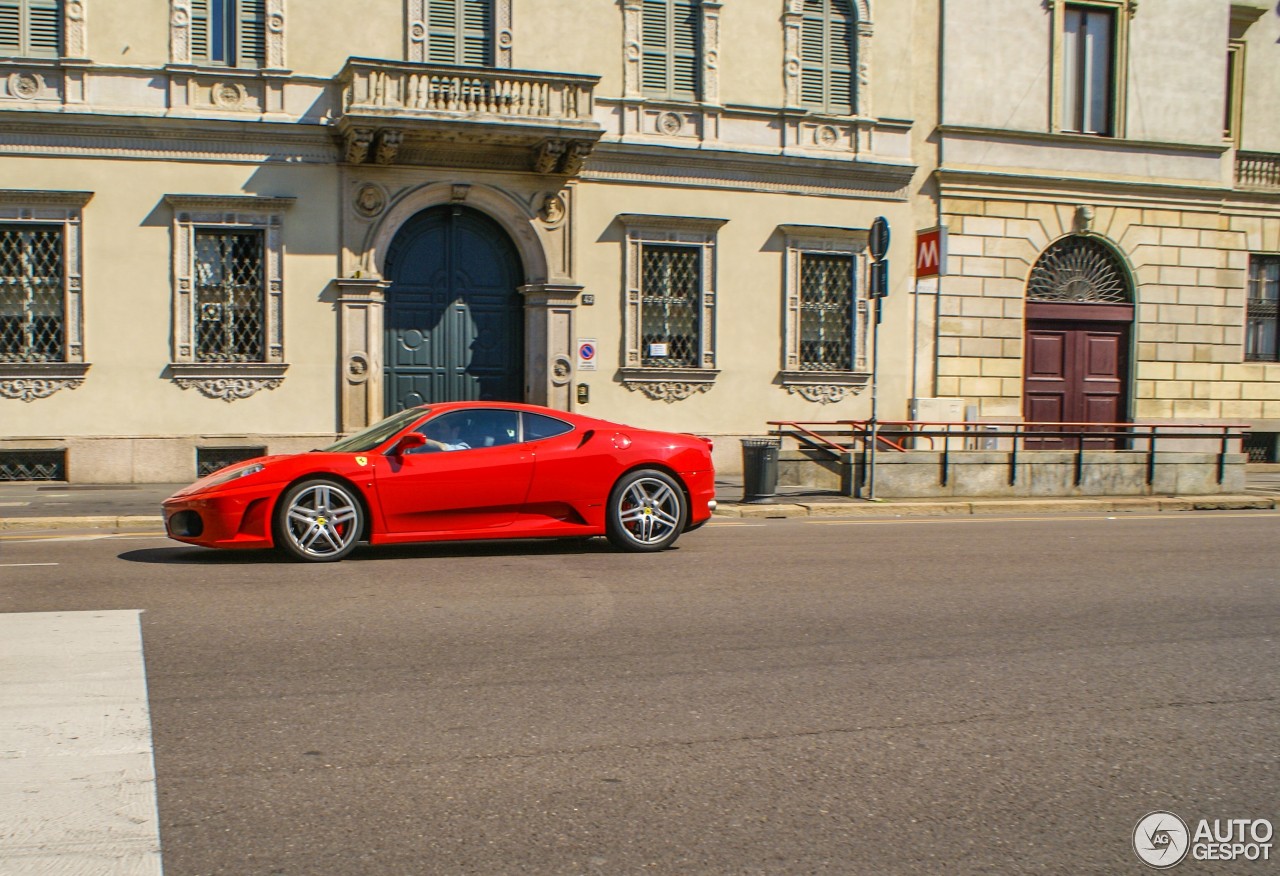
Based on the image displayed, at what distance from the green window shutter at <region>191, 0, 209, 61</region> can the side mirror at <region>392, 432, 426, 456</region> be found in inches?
452

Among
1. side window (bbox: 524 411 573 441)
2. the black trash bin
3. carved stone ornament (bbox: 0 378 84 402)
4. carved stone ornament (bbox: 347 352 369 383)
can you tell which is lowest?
the black trash bin

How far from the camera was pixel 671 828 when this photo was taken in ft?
13.3

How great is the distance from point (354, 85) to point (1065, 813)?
17.0 m

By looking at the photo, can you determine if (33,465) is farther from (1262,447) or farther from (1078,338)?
(1262,447)

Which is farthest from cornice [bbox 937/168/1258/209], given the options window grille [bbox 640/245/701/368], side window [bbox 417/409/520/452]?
side window [bbox 417/409/520/452]

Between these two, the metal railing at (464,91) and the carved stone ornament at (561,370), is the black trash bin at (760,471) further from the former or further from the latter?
the metal railing at (464,91)

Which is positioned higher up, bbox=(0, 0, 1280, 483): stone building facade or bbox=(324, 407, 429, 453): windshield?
bbox=(0, 0, 1280, 483): stone building facade

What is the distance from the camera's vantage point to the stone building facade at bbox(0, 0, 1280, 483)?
18641 mm

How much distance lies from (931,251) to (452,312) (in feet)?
26.0

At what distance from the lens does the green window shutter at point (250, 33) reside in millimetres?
19078

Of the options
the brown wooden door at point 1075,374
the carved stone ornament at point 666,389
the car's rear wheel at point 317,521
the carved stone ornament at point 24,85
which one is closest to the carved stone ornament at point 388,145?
the carved stone ornament at point 24,85

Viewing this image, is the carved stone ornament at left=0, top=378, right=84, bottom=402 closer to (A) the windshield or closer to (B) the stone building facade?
(B) the stone building facade

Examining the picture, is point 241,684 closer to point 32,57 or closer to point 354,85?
point 354,85

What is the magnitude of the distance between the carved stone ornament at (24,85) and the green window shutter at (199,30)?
2.26 metres
